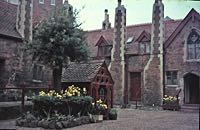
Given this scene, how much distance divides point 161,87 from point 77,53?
1295 centimetres

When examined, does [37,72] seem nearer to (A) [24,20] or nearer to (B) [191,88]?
(A) [24,20]

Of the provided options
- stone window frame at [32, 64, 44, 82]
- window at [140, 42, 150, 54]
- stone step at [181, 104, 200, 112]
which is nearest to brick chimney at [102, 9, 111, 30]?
window at [140, 42, 150, 54]

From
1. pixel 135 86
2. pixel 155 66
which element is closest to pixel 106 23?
pixel 135 86

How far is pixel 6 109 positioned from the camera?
14.2 metres

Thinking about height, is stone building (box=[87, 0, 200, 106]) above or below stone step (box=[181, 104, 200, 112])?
above

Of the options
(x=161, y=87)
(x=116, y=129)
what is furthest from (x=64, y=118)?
(x=161, y=87)

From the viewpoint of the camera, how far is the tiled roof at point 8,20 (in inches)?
784

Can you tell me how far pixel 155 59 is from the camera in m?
25.9

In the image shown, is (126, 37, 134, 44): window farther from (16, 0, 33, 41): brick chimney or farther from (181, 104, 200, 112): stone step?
(16, 0, 33, 41): brick chimney

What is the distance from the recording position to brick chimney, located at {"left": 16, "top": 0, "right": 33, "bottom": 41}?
69.4 ft

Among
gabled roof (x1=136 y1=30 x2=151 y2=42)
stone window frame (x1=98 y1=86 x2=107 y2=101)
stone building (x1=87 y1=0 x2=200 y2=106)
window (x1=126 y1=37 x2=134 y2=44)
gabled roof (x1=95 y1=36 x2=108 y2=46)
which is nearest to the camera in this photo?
stone window frame (x1=98 y1=86 x2=107 y2=101)

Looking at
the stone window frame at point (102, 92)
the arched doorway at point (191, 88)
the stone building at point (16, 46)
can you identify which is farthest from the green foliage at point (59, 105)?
the arched doorway at point (191, 88)

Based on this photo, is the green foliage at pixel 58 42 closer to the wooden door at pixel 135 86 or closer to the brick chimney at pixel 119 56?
the brick chimney at pixel 119 56

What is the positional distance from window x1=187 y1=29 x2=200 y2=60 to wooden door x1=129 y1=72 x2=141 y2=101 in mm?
5485
